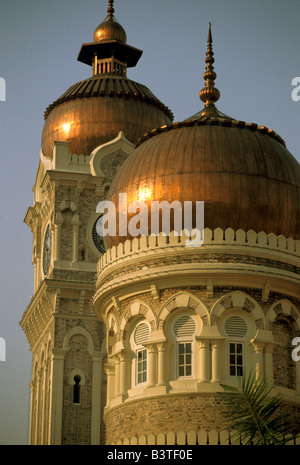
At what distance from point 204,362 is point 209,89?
9.96 m

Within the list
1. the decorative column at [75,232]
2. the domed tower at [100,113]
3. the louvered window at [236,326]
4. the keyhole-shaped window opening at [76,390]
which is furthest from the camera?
the domed tower at [100,113]

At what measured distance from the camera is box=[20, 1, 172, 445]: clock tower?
52938 millimetres

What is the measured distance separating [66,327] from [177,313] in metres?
15.5

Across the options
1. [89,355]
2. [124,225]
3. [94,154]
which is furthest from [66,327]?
[124,225]

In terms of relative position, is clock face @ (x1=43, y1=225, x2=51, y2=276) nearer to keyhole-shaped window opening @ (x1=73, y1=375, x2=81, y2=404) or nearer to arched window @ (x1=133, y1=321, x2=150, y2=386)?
keyhole-shaped window opening @ (x1=73, y1=375, x2=81, y2=404)

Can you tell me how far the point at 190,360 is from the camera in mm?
38469

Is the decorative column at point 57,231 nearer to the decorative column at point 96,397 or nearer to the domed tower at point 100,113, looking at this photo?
the domed tower at point 100,113

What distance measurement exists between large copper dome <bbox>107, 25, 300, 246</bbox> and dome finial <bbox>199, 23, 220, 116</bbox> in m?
1.32

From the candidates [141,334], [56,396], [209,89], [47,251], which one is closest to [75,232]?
[47,251]

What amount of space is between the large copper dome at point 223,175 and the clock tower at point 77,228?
12.5m

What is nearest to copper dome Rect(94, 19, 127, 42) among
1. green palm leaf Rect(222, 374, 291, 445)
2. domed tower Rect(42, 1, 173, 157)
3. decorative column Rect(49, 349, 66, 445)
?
domed tower Rect(42, 1, 173, 157)

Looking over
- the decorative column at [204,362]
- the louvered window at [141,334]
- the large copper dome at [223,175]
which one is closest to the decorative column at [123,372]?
the louvered window at [141,334]

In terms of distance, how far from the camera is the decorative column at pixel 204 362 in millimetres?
37906
